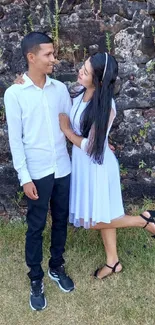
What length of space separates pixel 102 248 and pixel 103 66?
1681 mm

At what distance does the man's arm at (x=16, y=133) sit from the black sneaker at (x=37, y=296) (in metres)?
0.78

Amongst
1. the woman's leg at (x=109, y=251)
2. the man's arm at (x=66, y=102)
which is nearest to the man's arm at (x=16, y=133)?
the man's arm at (x=66, y=102)

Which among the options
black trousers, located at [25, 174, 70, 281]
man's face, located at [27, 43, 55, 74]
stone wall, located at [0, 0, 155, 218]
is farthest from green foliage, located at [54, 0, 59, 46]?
black trousers, located at [25, 174, 70, 281]

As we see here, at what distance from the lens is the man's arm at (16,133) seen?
3.02 m

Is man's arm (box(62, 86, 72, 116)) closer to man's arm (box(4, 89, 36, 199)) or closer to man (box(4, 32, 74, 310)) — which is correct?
man (box(4, 32, 74, 310))

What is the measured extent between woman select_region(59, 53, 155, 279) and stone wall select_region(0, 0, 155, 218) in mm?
712

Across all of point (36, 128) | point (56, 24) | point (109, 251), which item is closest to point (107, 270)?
point (109, 251)

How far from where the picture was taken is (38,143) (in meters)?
3.20

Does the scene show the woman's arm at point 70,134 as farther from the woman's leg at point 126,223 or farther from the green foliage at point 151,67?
the green foliage at point 151,67

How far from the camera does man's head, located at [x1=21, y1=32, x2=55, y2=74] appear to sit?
3002 millimetres

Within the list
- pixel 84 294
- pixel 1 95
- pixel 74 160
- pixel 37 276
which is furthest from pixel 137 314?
pixel 1 95

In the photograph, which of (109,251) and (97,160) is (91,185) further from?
(109,251)

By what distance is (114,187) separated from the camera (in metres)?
3.52

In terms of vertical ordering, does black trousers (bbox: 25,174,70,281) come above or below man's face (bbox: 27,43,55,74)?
below
